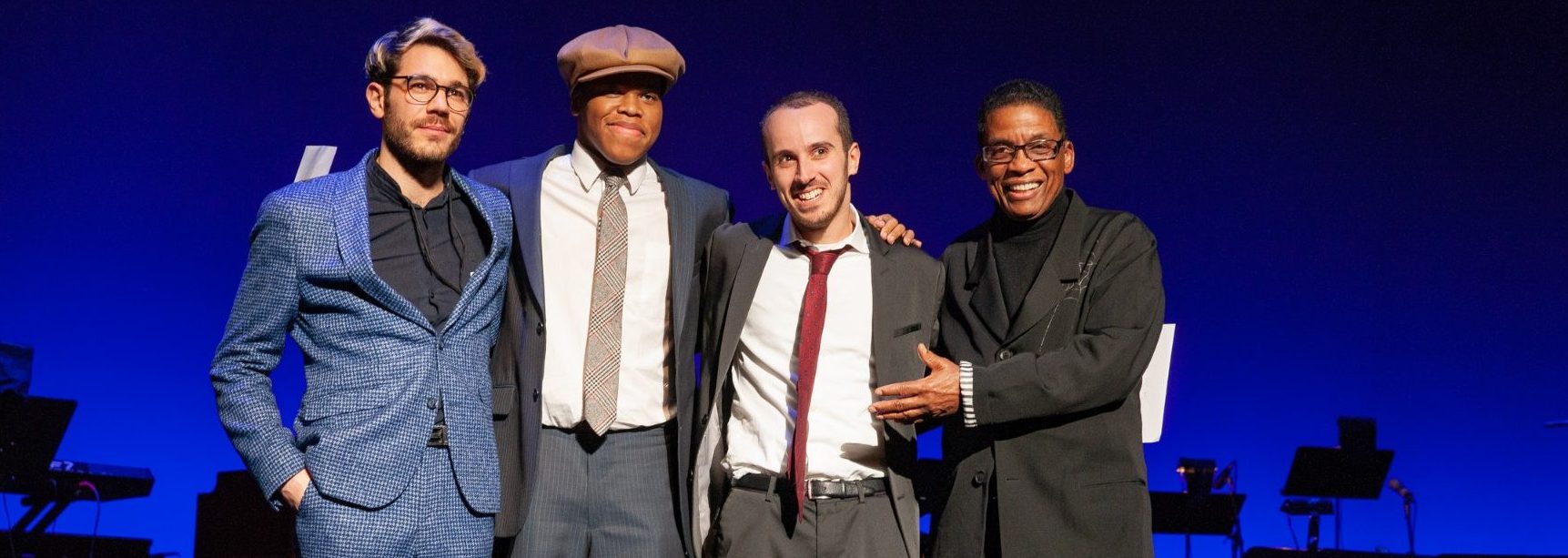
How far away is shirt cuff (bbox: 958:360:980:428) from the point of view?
99.1 inches

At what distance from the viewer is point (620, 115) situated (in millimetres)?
2904

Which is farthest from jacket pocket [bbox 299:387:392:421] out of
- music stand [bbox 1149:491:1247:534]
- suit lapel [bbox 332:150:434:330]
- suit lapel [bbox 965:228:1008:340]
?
music stand [bbox 1149:491:1247:534]

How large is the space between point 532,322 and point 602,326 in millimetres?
152

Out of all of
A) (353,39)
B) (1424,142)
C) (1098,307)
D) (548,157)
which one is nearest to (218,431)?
(353,39)

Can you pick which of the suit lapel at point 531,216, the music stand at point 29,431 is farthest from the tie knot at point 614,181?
the music stand at point 29,431

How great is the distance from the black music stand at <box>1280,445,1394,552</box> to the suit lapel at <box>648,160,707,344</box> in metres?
4.35

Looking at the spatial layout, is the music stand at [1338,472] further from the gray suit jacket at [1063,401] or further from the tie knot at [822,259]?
the tie knot at [822,259]

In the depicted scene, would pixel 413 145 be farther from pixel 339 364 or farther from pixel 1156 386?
pixel 1156 386

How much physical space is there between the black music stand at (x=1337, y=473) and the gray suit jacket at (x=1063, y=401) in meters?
4.06

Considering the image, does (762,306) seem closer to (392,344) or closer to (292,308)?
(392,344)

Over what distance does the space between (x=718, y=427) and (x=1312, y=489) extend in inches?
182

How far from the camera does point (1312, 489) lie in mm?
6359

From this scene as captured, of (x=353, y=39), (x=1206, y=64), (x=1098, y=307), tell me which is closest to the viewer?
(x=1098, y=307)

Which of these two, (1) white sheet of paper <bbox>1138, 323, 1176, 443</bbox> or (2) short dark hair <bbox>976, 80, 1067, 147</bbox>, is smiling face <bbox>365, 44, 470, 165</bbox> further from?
(1) white sheet of paper <bbox>1138, 323, 1176, 443</bbox>
